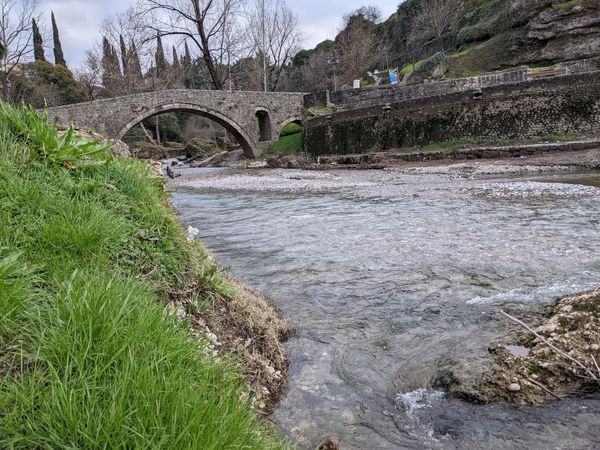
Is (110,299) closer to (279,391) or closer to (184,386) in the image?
(184,386)

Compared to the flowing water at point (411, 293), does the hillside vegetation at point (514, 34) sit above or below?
above

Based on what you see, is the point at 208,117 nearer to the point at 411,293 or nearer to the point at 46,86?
the point at 46,86

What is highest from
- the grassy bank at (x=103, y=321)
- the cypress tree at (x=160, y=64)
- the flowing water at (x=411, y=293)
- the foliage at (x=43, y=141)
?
the cypress tree at (x=160, y=64)

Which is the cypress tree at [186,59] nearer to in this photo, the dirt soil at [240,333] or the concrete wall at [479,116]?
the concrete wall at [479,116]

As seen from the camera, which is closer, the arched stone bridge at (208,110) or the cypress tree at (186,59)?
the arched stone bridge at (208,110)

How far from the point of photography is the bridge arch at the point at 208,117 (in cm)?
2981

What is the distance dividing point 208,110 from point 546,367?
3284 cm

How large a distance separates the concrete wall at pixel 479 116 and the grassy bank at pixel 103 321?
1906 cm

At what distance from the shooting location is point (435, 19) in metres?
43.1

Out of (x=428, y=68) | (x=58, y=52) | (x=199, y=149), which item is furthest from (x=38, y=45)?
(x=428, y=68)

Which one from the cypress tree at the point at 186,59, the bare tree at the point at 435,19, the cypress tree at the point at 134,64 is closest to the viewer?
the cypress tree at the point at 134,64

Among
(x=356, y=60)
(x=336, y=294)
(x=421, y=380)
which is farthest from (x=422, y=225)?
(x=356, y=60)

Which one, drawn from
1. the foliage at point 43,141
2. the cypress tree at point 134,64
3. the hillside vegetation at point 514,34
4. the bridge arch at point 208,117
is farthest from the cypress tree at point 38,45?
the foliage at point 43,141

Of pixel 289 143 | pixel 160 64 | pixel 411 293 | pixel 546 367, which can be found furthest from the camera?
pixel 160 64
